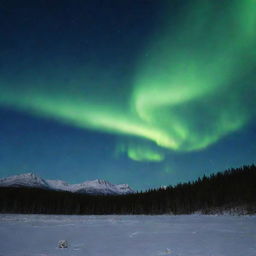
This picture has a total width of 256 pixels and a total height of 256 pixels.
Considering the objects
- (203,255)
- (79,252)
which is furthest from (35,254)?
(203,255)

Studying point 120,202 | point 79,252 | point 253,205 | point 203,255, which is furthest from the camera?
point 120,202

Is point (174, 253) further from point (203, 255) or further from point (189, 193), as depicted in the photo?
point (189, 193)

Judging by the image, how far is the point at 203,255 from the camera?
9.80 m

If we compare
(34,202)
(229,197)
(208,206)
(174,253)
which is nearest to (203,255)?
(174,253)

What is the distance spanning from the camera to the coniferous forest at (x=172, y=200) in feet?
280

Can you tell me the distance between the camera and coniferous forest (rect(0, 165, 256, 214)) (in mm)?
85194

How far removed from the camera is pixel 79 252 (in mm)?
10797

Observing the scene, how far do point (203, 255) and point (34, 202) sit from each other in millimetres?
135869

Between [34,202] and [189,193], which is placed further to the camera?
[34,202]

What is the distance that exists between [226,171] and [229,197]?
25240mm

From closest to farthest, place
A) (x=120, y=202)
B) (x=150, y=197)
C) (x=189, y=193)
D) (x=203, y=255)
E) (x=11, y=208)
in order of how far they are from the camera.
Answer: (x=203, y=255) → (x=189, y=193) → (x=11, y=208) → (x=150, y=197) → (x=120, y=202)

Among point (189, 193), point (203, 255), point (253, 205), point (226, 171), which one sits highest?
point (226, 171)

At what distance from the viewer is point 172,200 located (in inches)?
4466

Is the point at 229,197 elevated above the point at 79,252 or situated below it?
above
